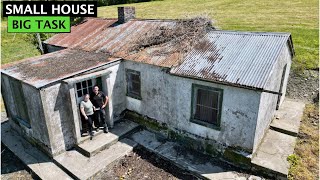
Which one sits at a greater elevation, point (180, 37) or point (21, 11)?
point (21, 11)

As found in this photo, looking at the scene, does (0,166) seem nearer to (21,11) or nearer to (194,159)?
(194,159)

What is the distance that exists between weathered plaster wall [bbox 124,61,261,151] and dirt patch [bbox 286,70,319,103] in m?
7.32

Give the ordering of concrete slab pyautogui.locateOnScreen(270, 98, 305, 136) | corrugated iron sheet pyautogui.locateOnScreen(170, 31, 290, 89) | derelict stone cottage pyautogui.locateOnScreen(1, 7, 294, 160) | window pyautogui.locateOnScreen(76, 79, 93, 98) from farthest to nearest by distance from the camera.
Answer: concrete slab pyautogui.locateOnScreen(270, 98, 305, 136) < window pyautogui.locateOnScreen(76, 79, 93, 98) < derelict stone cottage pyautogui.locateOnScreen(1, 7, 294, 160) < corrugated iron sheet pyautogui.locateOnScreen(170, 31, 290, 89)

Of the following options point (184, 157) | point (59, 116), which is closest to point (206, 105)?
point (184, 157)

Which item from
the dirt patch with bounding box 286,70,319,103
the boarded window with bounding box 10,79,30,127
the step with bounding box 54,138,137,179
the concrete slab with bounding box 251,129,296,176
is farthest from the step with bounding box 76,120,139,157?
the dirt patch with bounding box 286,70,319,103

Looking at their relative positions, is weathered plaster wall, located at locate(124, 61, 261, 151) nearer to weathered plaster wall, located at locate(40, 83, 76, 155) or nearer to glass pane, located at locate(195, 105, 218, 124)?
glass pane, located at locate(195, 105, 218, 124)

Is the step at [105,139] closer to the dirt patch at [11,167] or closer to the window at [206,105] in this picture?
the dirt patch at [11,167]

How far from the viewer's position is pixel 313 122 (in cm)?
1106

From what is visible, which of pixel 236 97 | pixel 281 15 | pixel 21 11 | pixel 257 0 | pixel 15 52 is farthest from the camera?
pixel 257 0

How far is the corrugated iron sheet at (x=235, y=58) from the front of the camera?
754cm

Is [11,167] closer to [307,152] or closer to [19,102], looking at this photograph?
[19,102]

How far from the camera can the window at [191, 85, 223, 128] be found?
324 inches

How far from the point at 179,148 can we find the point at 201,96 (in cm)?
220

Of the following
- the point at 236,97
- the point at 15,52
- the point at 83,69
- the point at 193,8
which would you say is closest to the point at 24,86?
the point at 83,69
